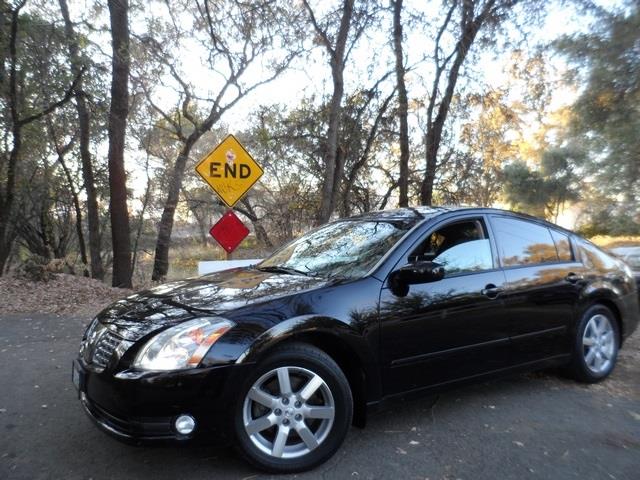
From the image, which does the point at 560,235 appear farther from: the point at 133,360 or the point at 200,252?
the point at 200,252

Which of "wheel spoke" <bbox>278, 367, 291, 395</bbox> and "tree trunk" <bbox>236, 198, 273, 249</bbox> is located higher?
"tree trunk" <bbox>236, 198, 273, 249</bbox>

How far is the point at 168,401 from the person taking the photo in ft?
8.87

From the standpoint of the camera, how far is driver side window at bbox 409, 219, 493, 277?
3771 mm

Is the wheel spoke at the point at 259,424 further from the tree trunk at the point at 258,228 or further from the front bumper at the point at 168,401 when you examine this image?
the tree trunk at the point at 258,228

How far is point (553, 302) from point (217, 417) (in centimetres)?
292

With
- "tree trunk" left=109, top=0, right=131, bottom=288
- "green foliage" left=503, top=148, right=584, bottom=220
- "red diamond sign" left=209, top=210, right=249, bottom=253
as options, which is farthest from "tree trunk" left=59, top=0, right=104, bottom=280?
"green foliage" left=503, top=148, right=584, bottom=220

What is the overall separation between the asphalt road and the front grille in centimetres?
60

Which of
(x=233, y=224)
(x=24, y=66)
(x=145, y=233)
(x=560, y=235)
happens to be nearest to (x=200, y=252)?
(x=145, y=233)

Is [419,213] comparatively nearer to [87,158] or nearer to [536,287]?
[536,287]

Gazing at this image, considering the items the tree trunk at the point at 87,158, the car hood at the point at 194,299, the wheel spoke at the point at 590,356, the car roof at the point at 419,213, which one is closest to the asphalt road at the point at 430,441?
the wheel spoke at the point at 590,356

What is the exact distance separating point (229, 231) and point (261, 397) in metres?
5.45

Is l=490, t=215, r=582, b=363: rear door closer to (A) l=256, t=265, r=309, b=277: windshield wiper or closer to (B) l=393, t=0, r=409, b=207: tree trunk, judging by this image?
(A) l=256, t=265, r=309, b=277: windshield wiper

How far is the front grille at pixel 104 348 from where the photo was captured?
9.61 ft

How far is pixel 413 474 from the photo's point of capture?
2980 millimetres
